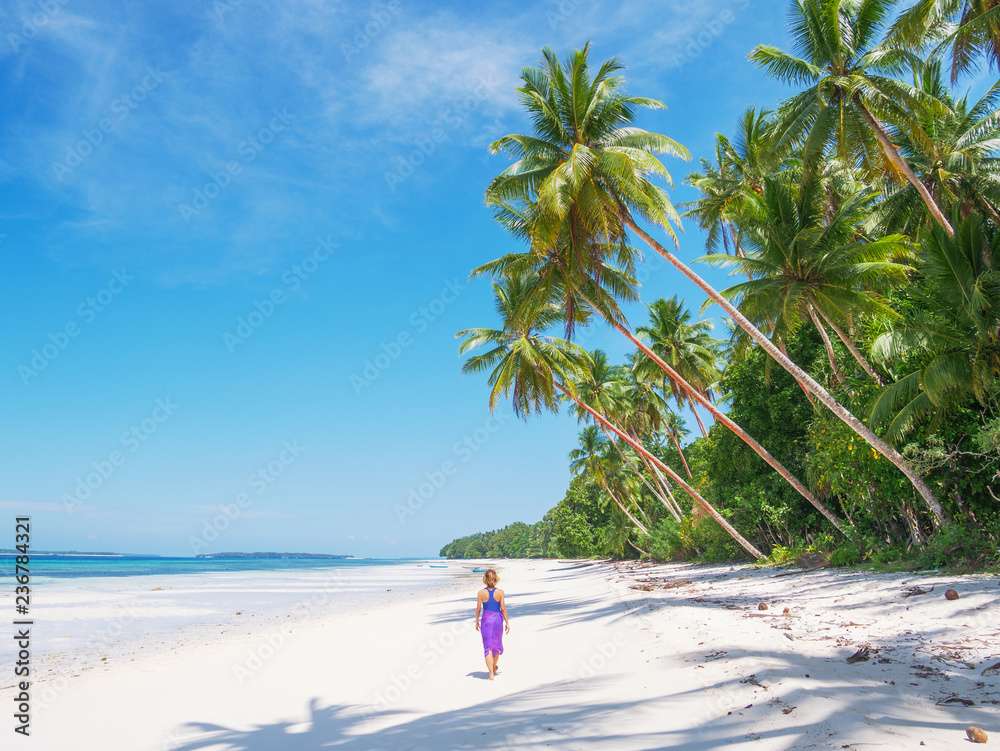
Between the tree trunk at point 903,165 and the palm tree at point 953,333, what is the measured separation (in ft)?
4.36

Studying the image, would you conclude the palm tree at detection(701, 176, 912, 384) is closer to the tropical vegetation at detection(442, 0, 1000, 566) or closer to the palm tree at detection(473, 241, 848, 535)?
the tropical vegetation at detection(442, 0, 1000, 566)

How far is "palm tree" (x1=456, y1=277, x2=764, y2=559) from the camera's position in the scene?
18734 millimetres

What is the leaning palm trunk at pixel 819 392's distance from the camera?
33.7 feet

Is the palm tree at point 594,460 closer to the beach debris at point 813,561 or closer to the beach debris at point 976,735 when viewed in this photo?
the beach debris at point 813,561

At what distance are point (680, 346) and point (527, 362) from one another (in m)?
10.2

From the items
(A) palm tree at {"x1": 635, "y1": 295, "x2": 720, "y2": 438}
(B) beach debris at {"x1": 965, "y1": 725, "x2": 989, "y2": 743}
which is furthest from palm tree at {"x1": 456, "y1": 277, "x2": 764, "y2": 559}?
(B) beach debris at {"x1": 965, "y1": 725, "x2": 989, "y2": 743}

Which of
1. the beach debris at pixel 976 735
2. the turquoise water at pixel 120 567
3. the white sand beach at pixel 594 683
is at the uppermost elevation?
the beach debris at pixel 976 735

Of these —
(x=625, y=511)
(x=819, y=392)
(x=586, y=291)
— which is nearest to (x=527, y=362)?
(x=586, y=291)

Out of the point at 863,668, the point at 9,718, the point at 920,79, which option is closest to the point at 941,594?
the point at 863,668

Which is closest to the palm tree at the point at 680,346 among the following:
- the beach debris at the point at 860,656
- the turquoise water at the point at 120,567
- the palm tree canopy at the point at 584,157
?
the palm tree canopy at the point at 584,157

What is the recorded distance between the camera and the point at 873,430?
458 inches

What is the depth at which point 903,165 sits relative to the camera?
10938mm

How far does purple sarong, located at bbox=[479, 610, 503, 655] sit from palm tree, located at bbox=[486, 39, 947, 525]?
8.28 meters

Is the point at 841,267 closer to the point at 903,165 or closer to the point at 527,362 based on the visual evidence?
the point at 903,165
